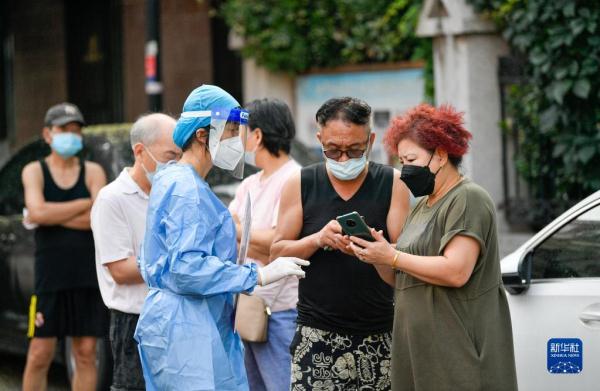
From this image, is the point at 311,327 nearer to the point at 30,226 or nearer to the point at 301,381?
Answer: the point at 301,381

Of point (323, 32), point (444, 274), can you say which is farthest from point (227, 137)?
point (323, 32)

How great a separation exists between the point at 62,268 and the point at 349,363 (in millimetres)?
2665

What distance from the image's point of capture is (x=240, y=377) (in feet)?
14.8

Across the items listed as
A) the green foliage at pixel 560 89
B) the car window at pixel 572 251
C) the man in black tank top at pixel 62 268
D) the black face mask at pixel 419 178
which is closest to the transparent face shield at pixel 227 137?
the black face mask at pixel 419 178

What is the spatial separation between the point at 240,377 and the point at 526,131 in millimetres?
6859

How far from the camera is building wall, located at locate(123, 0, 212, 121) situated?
16.2m

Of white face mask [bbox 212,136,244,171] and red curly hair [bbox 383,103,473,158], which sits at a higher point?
red curly hair [bbox 383,103,473,158]

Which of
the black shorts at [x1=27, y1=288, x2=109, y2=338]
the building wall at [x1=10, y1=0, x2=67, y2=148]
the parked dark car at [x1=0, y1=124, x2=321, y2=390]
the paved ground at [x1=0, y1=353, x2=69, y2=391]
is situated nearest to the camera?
the black shorts at [x1=27, y1=288, x2=109, y2=338]

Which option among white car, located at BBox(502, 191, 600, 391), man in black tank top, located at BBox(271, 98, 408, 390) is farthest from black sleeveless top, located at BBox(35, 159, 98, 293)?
white car, located at BBox(502, 191, 600, 391)

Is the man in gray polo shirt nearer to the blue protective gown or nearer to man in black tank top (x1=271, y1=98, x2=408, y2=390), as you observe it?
man in black tank top (x1=271, y1=98, x2=408, y2=390)

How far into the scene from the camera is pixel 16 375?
8906mm

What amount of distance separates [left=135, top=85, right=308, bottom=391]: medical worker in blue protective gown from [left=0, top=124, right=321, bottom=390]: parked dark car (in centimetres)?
315

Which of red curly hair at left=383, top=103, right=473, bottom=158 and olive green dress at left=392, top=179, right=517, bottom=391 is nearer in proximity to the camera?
olive green dress at left=392, top=179, right=517, bottom=391

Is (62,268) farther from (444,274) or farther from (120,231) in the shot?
(444,274)
